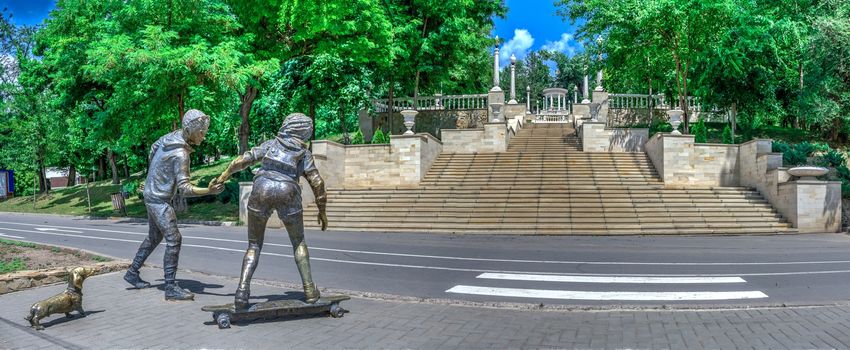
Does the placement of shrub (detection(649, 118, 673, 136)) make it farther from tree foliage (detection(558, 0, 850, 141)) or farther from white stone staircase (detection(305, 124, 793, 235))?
white stone staircase (detection(305, 124, 793, 235))

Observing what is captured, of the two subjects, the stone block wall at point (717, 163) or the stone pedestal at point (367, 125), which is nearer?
the stone block wall at point (717, 163)

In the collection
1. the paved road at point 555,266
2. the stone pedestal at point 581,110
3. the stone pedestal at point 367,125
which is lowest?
the paved road at point 555,266

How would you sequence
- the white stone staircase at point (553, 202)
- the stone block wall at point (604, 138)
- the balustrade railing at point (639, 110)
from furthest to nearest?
the balustrade railing at point (639, 110), the stone block wall at point (604, 138), the white stone staircase at point (553, 202)

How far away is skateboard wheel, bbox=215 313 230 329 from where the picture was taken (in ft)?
17.3

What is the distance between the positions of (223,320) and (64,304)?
5.89 feet

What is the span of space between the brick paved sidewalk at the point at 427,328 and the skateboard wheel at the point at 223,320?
0.19ft

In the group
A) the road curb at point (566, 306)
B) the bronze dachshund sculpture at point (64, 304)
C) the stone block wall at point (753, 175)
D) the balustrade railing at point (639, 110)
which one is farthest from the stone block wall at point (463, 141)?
the bronze dachshund sculpture at point (64, 304)

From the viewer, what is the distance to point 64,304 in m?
5.53

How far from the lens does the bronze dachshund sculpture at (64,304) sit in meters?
5.30

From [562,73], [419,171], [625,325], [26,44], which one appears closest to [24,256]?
[625,325]

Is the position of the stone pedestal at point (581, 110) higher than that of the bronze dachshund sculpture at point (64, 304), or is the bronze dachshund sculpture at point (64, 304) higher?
the stone pedestal at point (581, 110)

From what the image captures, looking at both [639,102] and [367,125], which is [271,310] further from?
[639,102]

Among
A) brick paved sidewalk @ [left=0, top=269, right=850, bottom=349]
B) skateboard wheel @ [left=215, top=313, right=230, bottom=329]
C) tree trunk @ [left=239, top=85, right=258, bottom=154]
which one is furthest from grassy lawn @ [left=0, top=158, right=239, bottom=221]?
skateboard wheel @ [left=215, top=313, right=230, bottom=329]

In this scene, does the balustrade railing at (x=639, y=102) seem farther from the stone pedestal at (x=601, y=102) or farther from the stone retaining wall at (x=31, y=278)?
the stone retaining wall at (x=31, y=278)
